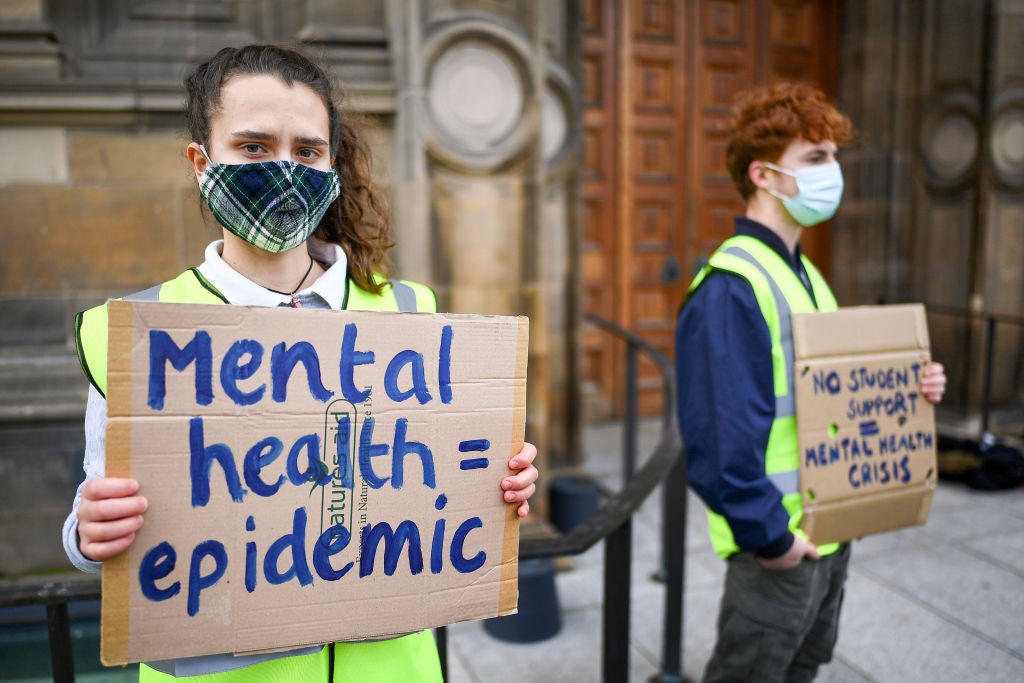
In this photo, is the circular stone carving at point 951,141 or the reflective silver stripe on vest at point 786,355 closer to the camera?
the reflective silver stripe on vest at point 786,355

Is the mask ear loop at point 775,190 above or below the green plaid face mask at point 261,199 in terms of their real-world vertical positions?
above

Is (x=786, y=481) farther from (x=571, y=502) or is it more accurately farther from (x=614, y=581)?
(x=571, y=502)

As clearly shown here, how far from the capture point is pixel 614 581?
199 centimetres

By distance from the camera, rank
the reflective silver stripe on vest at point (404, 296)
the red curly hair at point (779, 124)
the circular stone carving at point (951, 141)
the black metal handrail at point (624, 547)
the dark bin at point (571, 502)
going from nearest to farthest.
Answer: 1. the reflective silver stripe on vest at point (404, 296)
2. the black metal handrail at point (624, 547)
3. the red curly hair at point (779, 124)
4. the dark bin at point (571, 502)
5. the circular stone carving at point (951, 141)

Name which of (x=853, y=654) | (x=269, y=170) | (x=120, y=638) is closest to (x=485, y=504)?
(x=120, y=638)

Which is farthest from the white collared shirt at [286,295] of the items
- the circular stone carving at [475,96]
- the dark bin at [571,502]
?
the dark bin at [571,502]

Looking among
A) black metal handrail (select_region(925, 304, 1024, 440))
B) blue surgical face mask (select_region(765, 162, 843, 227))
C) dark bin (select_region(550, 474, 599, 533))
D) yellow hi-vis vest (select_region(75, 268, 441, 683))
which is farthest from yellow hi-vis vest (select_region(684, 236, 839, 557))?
black metal handrail (select_region(925, 304, 1024, 440))

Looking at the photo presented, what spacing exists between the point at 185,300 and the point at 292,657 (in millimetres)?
625

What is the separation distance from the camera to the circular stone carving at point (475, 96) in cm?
393

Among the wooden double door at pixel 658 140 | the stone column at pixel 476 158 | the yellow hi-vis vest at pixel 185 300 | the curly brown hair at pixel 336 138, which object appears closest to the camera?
the yellow hi-vis vest at pixel 185 300

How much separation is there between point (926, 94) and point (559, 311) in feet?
12.9

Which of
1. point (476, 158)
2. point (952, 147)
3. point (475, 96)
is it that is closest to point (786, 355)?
point (476, 158)

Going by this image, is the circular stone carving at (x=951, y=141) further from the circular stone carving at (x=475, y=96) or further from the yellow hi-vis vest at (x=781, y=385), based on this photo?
the yellow hi-vis vest at (x=781, y=385)

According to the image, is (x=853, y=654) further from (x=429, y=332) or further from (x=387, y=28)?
(x=387, y=28)
